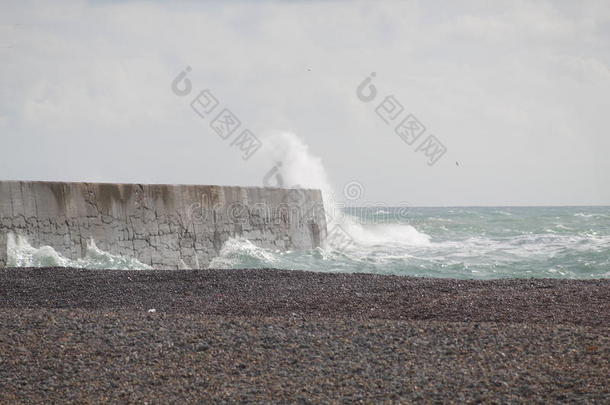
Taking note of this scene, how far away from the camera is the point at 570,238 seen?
63.6ft

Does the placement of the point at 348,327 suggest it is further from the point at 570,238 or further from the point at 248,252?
the point at 570,238

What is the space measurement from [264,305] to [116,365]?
2.60 meters

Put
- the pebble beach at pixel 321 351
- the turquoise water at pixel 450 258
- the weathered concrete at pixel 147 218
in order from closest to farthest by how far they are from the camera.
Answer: the pebble beach at pixel 321 351 → the weathered concrete at pixel 147 218 → the turquoise water at pixel 450 258

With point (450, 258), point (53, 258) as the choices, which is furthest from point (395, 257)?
point (53, 258)

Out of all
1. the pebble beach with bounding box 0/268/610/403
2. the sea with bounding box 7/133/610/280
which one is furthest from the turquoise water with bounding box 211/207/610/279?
the pebble beach with bounding box 0/268/610/403

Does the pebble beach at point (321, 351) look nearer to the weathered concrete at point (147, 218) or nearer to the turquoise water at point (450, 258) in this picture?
the weathered concrete at point (147, 218)

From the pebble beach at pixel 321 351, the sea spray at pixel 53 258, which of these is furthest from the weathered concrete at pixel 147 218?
the pebble beach at pixel 321 351

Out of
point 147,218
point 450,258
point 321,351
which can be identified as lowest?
point 321,351

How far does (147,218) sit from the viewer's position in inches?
461

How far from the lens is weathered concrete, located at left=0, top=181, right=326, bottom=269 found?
10.3 m

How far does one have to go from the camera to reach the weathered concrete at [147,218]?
10273 mm

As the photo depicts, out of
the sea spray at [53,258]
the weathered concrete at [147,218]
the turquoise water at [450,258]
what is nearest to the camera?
the sea spray at [53,258]

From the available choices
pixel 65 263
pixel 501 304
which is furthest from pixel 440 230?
pixel 501 304

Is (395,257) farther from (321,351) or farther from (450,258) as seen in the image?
(321,351)
